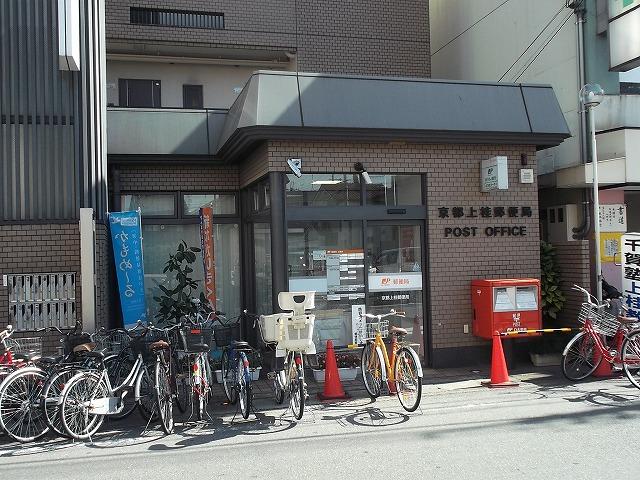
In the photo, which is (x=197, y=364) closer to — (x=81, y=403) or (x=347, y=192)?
(x=81, y=403)

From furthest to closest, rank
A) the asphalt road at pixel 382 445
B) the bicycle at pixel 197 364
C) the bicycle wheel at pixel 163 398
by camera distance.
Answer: the bicycle at pixel 197 364 → the bicycle wheel at pixel 163 398 → the asphalt road at pixel 382 445

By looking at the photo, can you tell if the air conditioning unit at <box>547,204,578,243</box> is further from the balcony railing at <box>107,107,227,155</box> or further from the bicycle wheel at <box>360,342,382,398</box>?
the balcony railing at <box>107,107,227,155</box>

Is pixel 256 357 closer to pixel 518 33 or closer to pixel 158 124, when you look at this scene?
pixel 158 124

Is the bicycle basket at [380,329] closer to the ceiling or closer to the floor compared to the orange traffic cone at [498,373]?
closer to the ceiling

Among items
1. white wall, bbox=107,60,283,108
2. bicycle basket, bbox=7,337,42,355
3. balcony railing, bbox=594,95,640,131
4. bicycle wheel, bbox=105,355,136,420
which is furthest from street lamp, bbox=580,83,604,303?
white wall, bbox=107,60,283,108

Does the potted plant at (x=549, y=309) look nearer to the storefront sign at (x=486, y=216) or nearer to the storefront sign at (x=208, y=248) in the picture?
the storefront sign at (x=486, y=216)

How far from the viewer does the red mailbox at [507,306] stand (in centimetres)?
971

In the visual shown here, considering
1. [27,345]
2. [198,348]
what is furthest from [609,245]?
[27,345]

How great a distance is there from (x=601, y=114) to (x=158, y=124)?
771cm

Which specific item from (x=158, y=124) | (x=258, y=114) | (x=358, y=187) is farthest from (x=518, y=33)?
(x=158, y=124)

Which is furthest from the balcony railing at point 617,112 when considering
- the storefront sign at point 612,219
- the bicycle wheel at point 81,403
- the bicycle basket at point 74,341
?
the bicycle wheel at point 81,403

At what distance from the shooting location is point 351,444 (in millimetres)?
6430

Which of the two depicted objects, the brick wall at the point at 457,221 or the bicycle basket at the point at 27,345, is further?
the brick wall at the point at 457,221

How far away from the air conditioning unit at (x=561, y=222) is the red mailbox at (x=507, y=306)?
1.69 metres
